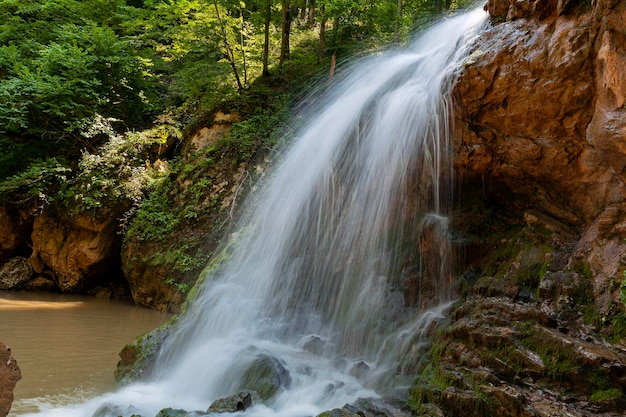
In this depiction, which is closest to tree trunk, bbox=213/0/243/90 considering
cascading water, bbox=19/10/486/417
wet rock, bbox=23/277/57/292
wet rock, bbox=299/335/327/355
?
cascading water, bbox=19/10/486/417

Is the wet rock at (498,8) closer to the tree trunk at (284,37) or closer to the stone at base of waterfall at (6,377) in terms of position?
the tree trunk at (284,37)

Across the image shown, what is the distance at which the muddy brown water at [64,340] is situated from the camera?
5.00 metres

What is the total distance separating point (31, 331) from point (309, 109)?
7425mm

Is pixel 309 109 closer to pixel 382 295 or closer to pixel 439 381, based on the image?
pixel 382 295

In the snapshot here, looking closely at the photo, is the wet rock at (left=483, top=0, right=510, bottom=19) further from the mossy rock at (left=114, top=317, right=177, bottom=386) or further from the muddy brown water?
the muddy brown water

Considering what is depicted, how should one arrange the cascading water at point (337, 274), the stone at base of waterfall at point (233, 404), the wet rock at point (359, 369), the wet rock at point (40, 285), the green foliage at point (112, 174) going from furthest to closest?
the wet rock at point (40, 285) < the green foliage at point (112, 174) < the cascading water at point (337, 274) < the wet rock at point (359, 369) < the stone at base of waterfall at point (233, 404)

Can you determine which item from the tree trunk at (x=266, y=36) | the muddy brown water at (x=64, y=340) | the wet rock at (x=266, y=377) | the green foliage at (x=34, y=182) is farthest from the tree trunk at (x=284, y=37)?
the wet rock at (x=266, y=377)

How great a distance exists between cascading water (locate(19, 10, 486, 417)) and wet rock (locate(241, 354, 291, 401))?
0.21ft

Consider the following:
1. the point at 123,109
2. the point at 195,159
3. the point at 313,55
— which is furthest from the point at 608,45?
the point at 123,109

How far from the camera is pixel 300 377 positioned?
15.3 ft

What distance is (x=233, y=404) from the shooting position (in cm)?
389

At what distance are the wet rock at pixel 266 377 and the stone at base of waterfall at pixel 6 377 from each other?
223 centimetres

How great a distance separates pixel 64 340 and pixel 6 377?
420 cm

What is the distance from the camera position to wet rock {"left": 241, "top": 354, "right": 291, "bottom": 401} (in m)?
4.43
